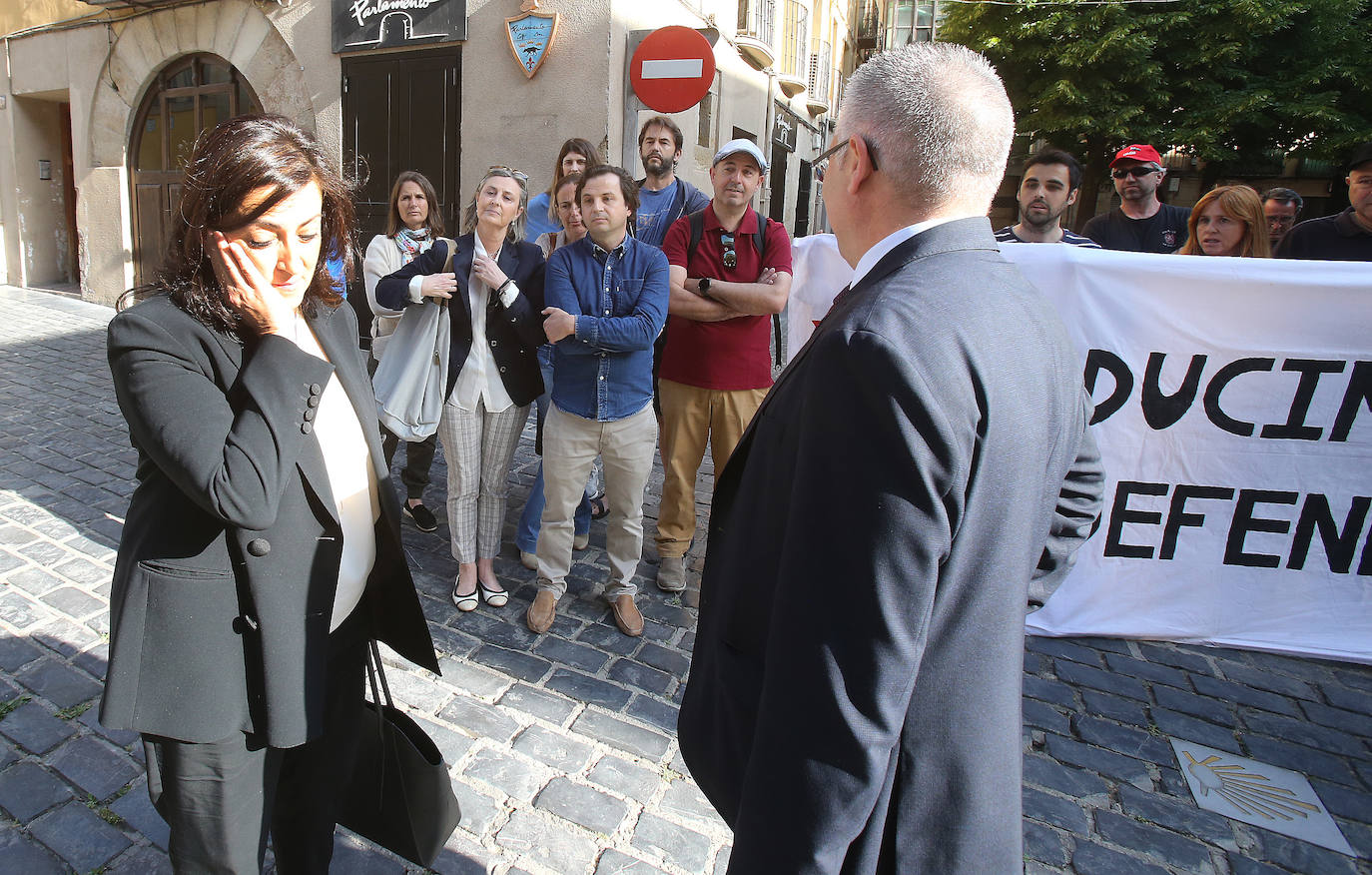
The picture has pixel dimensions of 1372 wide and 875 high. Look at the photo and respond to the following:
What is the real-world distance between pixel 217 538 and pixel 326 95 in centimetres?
967

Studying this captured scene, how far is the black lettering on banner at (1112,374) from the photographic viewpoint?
3715mm

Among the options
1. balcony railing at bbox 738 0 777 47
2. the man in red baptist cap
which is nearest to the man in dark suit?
the man in red baptist cap

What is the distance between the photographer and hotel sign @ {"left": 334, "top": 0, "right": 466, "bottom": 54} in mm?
8586

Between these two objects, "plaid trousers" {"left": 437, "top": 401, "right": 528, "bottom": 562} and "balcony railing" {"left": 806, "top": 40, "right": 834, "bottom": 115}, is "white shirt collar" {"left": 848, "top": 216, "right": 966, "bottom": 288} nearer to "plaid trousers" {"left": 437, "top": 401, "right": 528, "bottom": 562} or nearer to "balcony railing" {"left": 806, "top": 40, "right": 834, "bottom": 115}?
"plaid trousers" {"left": 437, "top": 401, "right": 528, "bottom": 562}

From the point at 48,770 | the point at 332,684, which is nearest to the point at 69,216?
the point at 48,770

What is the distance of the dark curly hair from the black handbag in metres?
0.94

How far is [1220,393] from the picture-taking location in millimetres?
3670

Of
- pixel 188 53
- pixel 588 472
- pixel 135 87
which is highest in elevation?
pixel 188 53

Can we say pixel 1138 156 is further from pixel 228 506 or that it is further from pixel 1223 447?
pixel 228 506

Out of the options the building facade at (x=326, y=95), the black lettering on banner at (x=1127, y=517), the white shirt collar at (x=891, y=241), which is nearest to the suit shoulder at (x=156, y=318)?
the white shirt collar at (x=891, y=241)

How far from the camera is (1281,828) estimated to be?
258 centimetres

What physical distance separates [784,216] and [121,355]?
18.5m

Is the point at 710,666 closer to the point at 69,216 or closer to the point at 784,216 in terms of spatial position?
the point at 69,216

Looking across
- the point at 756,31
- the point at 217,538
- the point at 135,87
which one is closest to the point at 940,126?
the point at 217,538
